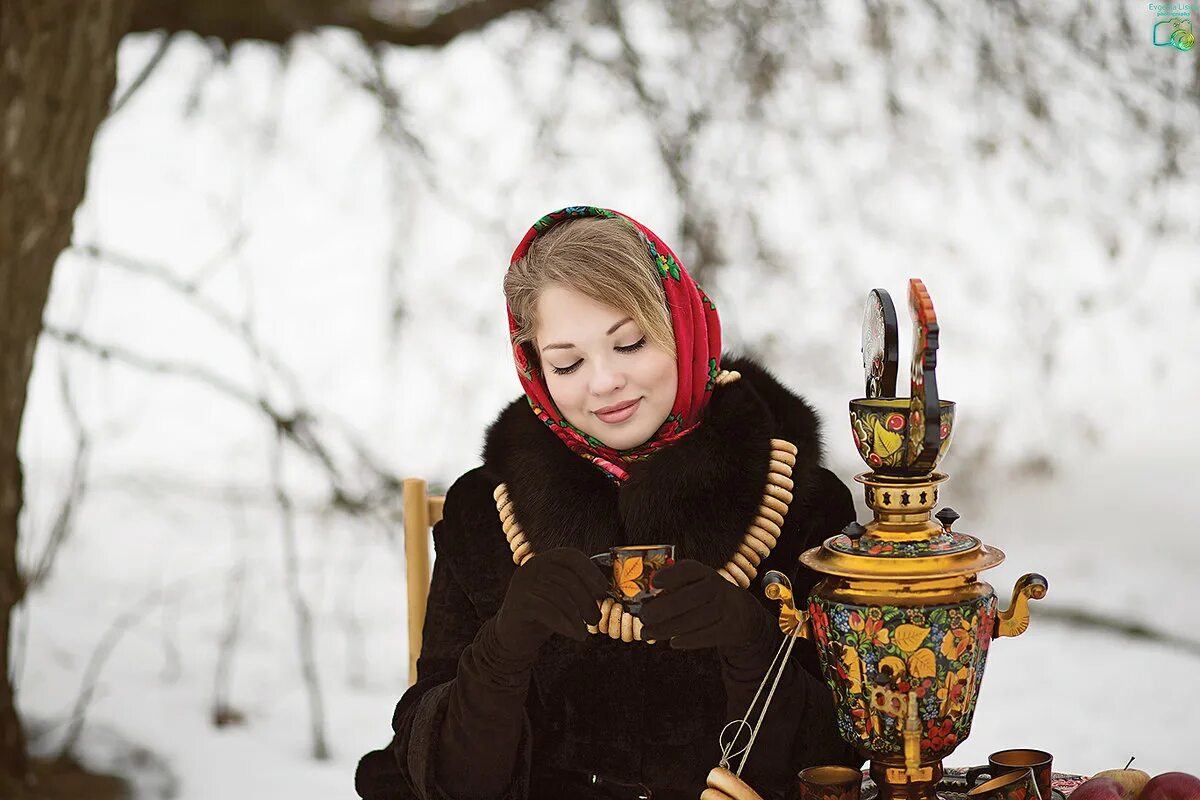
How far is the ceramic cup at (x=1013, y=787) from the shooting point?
4.24 feet

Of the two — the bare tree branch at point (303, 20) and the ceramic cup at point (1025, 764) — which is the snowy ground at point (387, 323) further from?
the ceramic cup at point (1025, 764)

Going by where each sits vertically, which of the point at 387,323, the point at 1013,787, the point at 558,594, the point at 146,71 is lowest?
the point at 1013,787

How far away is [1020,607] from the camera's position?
1265 millimetres

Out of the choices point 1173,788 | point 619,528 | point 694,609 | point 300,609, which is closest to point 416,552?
point 619,528

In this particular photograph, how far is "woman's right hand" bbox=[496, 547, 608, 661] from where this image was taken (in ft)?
4.38

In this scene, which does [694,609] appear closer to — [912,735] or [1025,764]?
[912,735]

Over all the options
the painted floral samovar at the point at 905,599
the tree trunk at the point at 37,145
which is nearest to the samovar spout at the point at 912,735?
the painted floral samovar at the point at 905,599

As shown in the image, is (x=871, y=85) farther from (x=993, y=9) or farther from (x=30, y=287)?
(x=30, y=287)

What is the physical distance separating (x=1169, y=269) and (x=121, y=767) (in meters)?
2.91

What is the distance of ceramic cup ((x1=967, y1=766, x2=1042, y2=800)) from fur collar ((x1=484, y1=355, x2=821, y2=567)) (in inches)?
14.9

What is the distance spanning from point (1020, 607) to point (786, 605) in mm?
220

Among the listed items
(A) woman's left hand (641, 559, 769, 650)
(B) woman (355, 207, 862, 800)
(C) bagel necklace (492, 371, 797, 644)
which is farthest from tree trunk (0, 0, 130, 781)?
(A) woman's left hand (641, 559, 769, 650)

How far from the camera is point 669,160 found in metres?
3.42

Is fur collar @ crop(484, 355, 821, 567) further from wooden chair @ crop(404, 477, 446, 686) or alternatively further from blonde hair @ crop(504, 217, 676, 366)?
wooden chair @ crop(404, 477, 446, 686)
